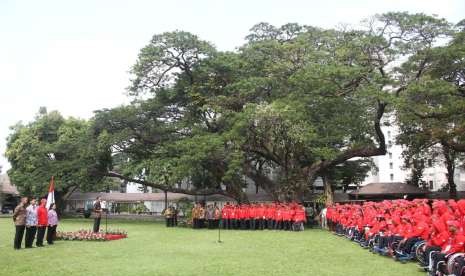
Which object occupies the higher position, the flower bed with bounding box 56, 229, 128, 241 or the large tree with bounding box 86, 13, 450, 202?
the large tree with bounding box 86, 13, 450, 202

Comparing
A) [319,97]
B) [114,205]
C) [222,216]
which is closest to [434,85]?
[319,97]

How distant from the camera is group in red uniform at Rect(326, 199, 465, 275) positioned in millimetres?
8281

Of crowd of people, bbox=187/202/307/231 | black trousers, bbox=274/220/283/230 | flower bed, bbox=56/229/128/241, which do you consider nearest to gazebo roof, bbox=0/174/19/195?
crowd of people, bbox=187/202/307/231

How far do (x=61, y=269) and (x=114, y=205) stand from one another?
3561 cm

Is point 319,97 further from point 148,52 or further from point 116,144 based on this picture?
point 116,144

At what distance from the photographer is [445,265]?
8.18m

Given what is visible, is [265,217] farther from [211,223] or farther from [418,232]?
[418,232]

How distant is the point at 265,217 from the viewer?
2203 centimetres

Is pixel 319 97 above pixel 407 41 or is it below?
below

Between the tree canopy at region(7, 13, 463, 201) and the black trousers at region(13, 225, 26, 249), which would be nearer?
the black trousers at region(13, 225, 26, 249)

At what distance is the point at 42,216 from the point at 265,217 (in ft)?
33.8

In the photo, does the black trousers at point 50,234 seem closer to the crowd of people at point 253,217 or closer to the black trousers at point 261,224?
the crowd of people at point 253,217

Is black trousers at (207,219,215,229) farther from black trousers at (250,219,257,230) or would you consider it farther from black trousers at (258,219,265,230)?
black trousers at (258,219,265,230)

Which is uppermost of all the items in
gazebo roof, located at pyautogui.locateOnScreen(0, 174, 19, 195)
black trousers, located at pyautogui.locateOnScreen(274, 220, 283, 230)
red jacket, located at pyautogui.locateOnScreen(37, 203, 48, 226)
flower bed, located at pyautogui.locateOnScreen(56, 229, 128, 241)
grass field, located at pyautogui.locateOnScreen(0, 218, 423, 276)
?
gazebo roof, located at pyautogui.locateOnScreen(0, 174, 19, 195)
